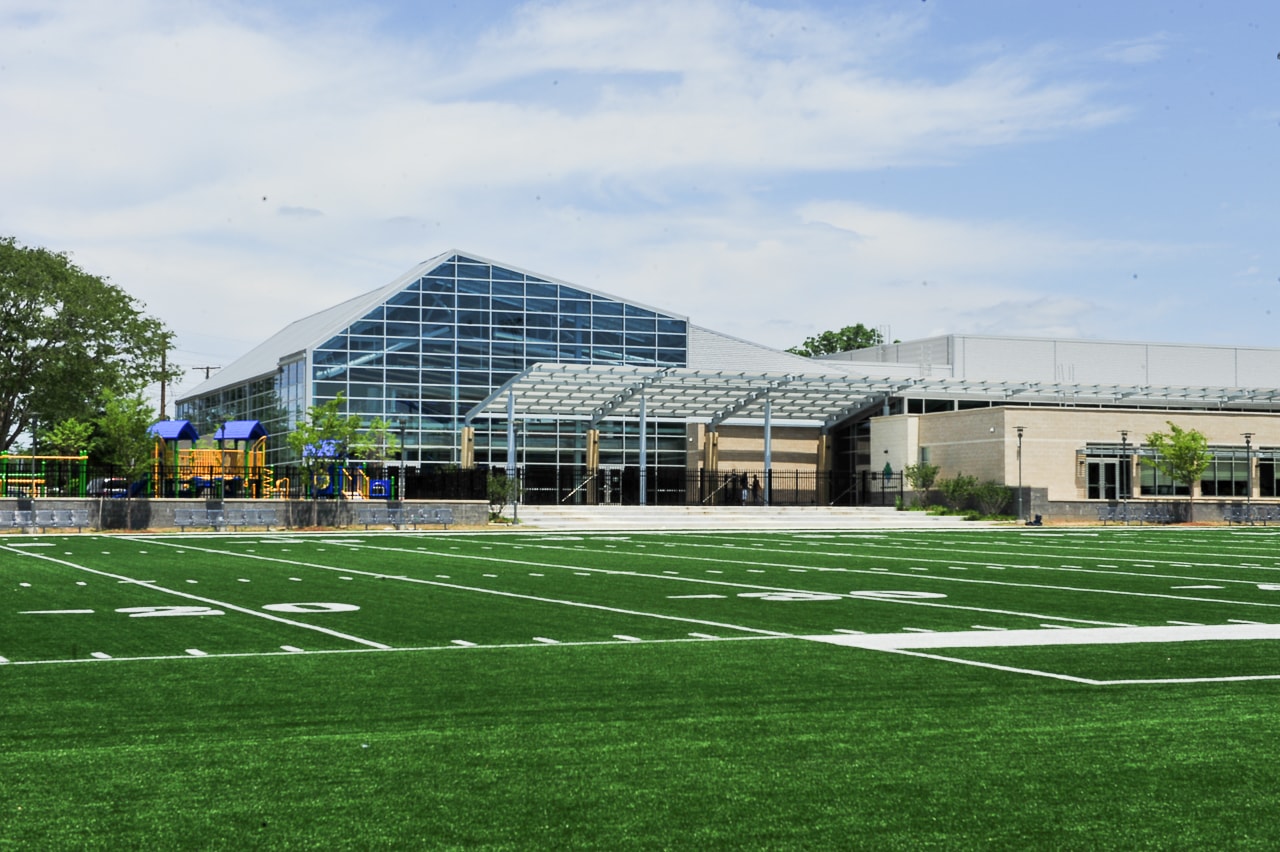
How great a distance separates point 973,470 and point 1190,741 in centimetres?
5371

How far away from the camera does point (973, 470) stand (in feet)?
198

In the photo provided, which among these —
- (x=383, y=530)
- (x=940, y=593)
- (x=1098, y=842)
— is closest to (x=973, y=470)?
(x=383, y=530)

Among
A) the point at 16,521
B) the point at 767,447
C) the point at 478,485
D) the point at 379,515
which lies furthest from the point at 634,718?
the point at 767,447

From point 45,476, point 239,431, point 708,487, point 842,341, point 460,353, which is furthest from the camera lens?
point 842,341

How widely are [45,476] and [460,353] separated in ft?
73.9

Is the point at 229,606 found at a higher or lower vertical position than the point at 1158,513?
lower

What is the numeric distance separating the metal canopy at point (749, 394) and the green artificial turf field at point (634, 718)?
1525 inches

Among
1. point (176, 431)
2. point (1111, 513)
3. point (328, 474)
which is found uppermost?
point (176, 431)

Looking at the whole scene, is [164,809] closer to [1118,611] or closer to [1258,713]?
[1258,713]

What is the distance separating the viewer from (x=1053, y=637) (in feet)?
42.9

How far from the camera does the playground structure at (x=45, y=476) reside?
4472 centimetres

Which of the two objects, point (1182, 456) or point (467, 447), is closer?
point (1182, 456)

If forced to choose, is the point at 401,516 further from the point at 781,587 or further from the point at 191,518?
the point at 781,587

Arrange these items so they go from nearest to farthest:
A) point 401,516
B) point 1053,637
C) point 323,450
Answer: point 1053,637
point 401,516
point 323,450
